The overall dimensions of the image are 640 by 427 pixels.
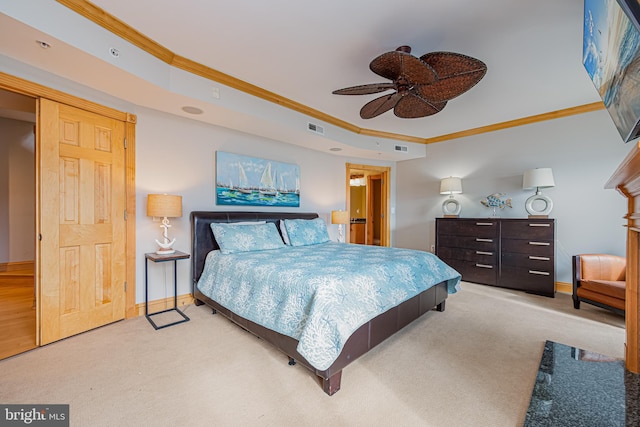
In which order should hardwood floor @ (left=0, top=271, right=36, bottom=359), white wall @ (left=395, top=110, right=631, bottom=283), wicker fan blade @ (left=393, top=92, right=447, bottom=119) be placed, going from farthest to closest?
white wall @ (left=395, top=110, right=631, bottom=283), wicker fan blade @ (left=393, top=92, right=447, bottom=119), hardwood floor @ (left=0, top=271, right=36, bottom=359)

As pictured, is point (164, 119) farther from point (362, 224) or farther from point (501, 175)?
point (362, 224)

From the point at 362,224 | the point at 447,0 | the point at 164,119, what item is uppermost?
the point at 447,0

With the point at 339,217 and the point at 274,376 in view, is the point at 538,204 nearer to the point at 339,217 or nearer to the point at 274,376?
the point at 339,217

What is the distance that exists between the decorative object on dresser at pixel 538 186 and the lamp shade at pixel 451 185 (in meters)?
0.95

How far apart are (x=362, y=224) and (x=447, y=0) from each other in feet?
20.3

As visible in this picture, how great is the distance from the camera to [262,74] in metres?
2.92

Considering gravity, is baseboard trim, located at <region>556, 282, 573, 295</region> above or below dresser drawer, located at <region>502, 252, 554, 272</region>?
below

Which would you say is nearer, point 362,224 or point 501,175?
point 501,175

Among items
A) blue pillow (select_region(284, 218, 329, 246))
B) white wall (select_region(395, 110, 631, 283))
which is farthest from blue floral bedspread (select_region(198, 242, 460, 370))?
white wall (select_region(395, 110, 631, 283))

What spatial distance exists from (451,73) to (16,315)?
490cm

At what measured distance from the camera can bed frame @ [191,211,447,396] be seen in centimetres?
179

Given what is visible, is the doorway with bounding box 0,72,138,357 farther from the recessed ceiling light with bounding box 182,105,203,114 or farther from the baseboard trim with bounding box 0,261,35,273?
the baseboard trim with bounding box 0,261,35,273

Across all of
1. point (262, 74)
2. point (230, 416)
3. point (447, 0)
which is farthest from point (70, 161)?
point (447, 0)

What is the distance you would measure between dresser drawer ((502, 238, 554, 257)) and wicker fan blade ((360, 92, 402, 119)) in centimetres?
290
